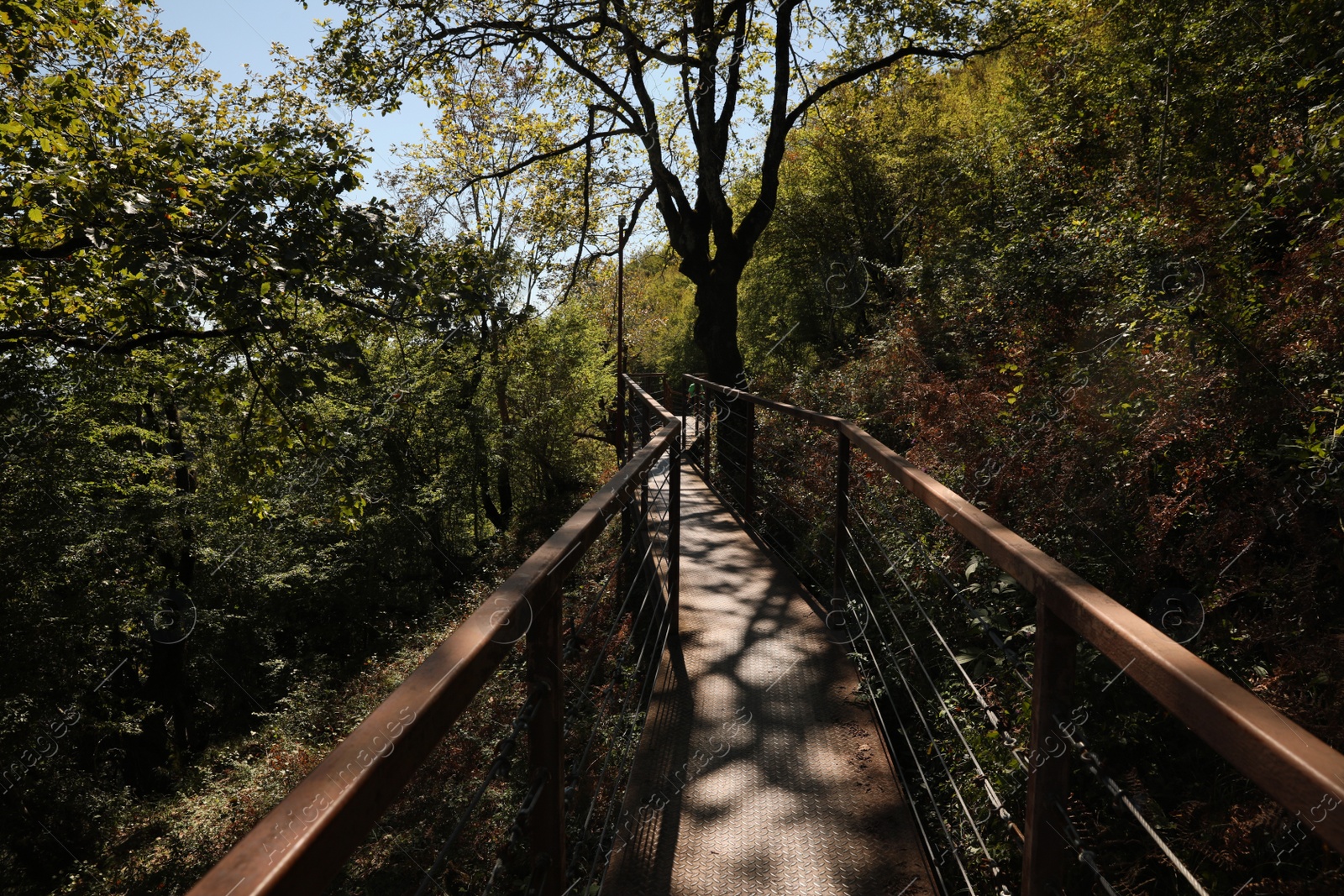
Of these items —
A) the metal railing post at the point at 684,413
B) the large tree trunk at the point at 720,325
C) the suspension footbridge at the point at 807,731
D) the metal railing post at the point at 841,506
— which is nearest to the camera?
the suspension footbridge at the point at 807,731

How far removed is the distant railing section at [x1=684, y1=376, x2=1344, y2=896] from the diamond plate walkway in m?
0.12

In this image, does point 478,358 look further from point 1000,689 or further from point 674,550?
point 1000,689

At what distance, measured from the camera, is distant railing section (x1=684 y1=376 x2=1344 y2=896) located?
0.81 m

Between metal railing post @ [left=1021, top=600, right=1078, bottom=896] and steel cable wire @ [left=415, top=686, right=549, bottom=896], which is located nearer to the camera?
steel cable wire @ [left=415, top=686, right=549, bottom=896]

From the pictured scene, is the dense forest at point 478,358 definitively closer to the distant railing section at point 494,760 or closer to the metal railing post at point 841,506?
the metal railing post at point 841,506

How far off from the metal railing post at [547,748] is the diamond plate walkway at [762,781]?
84cm

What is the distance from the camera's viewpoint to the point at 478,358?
18.1 m

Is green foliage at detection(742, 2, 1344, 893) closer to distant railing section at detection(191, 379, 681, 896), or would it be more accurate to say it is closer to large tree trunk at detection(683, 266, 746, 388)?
distant railing section at detection(191, 379, 681, 896)

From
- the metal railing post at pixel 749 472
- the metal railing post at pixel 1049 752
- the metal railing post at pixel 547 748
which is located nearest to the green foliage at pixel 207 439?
the metal railing post at pixel 749 472

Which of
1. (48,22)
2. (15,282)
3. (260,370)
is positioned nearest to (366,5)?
(48,22)

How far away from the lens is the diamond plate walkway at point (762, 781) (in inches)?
88.9

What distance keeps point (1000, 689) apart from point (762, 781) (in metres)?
1.00

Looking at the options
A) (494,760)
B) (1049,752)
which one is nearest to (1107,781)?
(1049,752)

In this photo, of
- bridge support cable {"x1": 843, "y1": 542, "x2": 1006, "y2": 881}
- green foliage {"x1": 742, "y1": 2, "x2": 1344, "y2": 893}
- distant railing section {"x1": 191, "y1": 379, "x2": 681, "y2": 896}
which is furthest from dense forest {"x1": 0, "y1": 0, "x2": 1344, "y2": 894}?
distant railing section {"x1": 191, "y1": 379, "x2": 681, "y2": 896}
